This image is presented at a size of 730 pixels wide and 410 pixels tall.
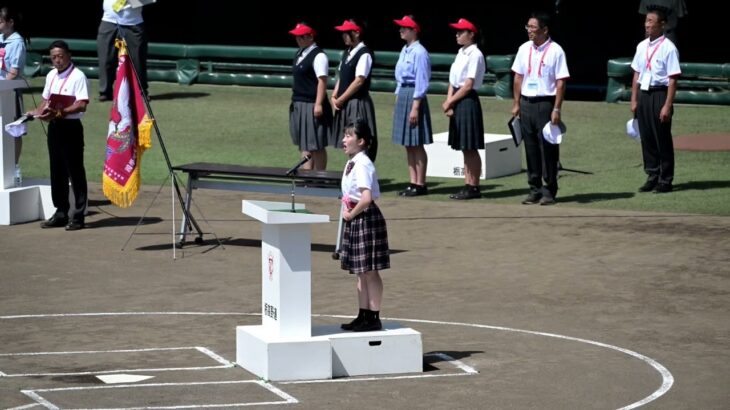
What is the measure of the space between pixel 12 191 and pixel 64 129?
118 centimetres

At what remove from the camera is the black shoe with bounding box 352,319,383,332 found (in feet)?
32.4

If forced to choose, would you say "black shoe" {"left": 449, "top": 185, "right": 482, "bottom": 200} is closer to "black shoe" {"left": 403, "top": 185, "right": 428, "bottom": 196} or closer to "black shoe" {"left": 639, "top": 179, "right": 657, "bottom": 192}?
"black shoe" {"left": 403, "top": 185, "right": 428, "bottom": 196}

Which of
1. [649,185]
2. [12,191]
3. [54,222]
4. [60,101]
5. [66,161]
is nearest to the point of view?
[60,101]

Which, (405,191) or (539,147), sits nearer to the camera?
(539,147)

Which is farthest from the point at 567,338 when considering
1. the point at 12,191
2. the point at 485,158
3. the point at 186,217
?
the point at 485,158

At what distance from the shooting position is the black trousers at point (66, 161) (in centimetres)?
1546

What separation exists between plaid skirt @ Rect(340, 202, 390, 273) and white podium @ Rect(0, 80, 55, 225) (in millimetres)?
7203

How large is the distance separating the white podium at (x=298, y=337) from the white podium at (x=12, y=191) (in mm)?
7060

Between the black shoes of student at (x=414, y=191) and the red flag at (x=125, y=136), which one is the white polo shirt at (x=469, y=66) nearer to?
the black shoes of student at (x=414, y=191)

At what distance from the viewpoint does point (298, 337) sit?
31.5 ft

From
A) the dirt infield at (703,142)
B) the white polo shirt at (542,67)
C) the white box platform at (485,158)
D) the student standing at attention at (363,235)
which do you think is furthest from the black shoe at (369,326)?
the dirt infield at (703,142)

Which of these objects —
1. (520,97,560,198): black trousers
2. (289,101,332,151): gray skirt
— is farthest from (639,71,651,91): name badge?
(289,101,332,151): gray skirt

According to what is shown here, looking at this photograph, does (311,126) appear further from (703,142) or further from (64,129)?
(703,142)

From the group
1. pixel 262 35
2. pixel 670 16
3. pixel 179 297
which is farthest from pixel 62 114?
pixel 262 35
